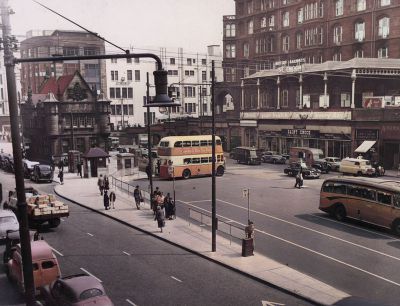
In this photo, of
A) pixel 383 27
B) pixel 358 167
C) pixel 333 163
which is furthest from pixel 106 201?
pixel 383 27

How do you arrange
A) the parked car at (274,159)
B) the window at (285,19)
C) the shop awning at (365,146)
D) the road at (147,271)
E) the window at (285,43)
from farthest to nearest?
the window at (285,43) < the window at (285,19) < the parked car at (274,159) < the shop awning at (365,146) < the road at (147,271)

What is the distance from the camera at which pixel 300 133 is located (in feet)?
216

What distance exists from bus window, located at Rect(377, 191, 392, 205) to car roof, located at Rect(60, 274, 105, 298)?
1741cm

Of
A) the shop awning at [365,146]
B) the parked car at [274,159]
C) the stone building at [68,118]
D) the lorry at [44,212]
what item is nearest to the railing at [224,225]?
the lorry at [44,212]

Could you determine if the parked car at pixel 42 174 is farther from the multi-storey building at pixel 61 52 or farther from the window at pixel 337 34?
the window at pixel 337 34

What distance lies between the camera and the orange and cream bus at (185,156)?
46562 millimetres

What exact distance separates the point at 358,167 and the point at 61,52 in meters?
58.7

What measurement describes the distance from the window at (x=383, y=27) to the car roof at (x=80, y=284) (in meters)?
60.1

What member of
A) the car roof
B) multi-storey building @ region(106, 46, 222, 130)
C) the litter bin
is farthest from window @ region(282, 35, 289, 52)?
the car roof

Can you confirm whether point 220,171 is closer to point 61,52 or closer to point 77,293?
point 77,293

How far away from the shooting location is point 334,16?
68875 mm

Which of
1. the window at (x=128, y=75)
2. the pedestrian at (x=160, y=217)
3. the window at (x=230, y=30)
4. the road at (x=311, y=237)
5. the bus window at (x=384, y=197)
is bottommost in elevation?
the road at (x=311, y=237)

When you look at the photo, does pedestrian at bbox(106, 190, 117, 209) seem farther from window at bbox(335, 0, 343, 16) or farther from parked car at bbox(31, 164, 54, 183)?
window at bbox(335, 0, 343, 16)

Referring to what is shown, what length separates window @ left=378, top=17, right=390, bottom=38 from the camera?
62000mm
